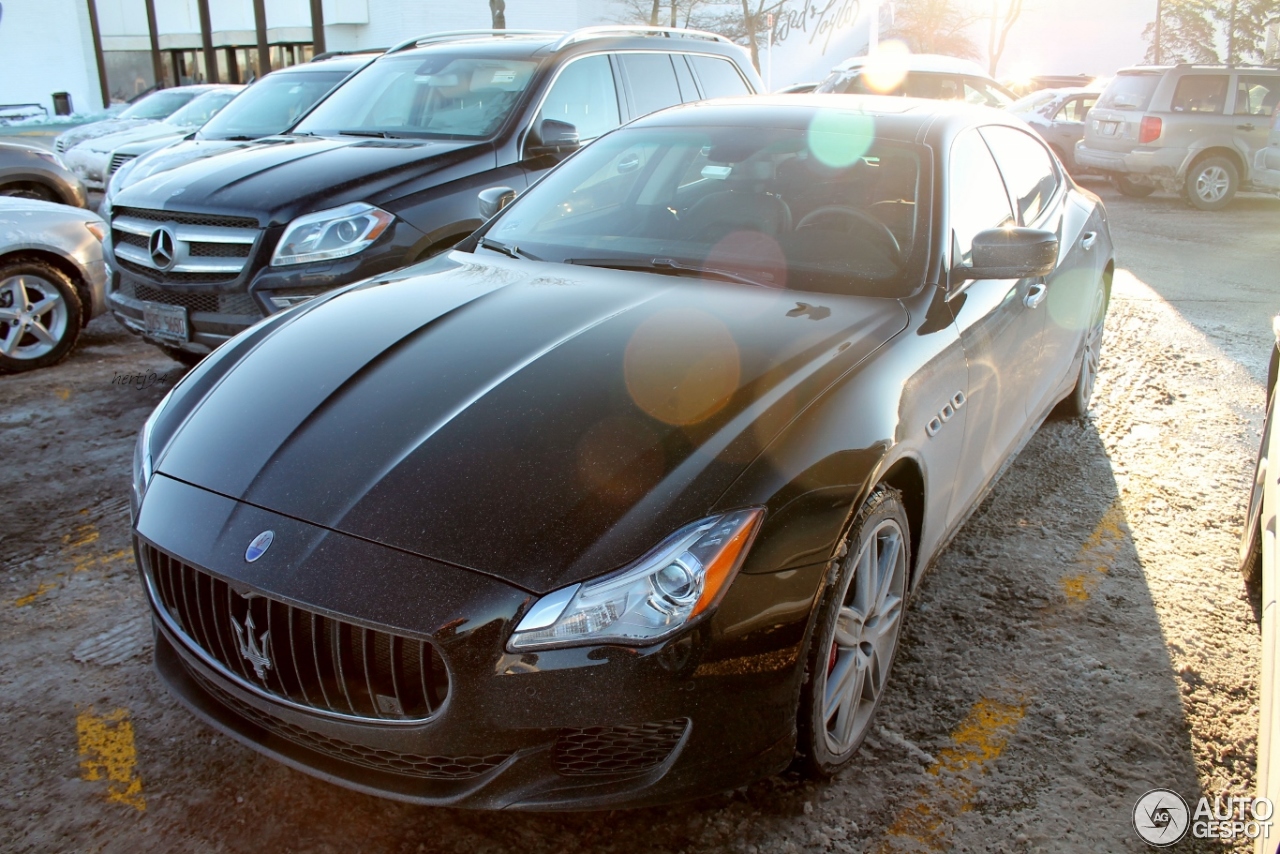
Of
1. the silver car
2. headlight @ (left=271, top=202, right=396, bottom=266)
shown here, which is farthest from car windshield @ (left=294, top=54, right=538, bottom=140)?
the silver car

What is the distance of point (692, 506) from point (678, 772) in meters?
0.54

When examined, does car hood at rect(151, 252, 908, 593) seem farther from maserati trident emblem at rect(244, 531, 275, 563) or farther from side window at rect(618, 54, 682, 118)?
side window at rect(618, 54, 682, 118)

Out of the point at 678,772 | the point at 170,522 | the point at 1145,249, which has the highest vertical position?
the point at 170,522

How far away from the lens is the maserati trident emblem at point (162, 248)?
515 cm

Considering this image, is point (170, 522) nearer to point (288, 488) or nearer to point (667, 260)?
point (288, 488)

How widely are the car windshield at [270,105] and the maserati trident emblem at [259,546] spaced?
6788 millimetres

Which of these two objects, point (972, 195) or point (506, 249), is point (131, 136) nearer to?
point (506, 249)

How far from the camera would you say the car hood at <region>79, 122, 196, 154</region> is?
12.1 meters

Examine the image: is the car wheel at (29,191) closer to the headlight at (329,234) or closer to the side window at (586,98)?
the headlight at (329,234)

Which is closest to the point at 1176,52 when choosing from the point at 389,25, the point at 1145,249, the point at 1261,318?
the point at 389,25

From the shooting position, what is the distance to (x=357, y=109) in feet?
21.1

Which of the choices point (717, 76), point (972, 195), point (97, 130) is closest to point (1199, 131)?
point (717, 76)

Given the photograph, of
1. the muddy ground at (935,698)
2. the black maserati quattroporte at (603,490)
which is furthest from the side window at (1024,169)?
the muddy ground at (935,698)

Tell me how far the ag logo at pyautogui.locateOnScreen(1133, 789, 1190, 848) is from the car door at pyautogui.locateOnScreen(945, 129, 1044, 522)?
0.95 meters
